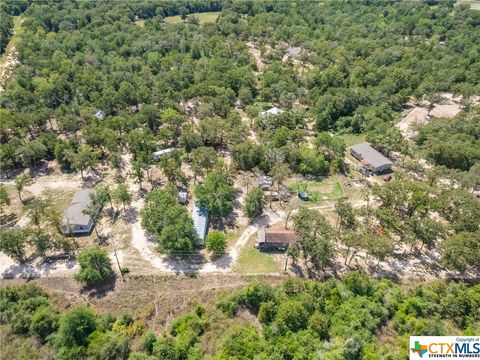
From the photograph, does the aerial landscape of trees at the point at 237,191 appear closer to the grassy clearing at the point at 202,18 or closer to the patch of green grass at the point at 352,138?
the patch of green grass at the point at 352,138

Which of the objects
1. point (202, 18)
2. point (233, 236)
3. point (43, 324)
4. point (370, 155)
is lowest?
point (233, 236)

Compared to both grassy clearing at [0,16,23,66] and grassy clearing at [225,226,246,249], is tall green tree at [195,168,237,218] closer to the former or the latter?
grassy clearing at [225,226,246,249]

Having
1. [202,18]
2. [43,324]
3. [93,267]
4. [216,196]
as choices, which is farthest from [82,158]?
[202,18]

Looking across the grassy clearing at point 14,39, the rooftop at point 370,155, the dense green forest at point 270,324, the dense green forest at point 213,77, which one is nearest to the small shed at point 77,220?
the dense green forest at point 213,77

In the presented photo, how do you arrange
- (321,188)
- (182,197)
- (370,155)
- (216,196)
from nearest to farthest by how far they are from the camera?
(216,196) → (182,197) → (321,188) → (370,155)

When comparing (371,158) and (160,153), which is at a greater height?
(160,153)

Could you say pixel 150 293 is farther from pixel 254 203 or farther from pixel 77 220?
pixel 254 203

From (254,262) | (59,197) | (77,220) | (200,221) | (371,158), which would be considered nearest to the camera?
(254,262)
